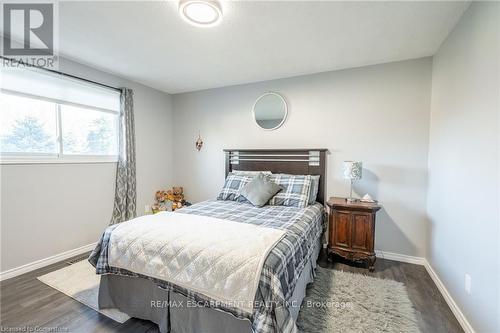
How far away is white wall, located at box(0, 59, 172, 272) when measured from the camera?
2.39m

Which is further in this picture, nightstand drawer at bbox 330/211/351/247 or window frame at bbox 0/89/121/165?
nightstand drawer at bbox 330/211/351/247

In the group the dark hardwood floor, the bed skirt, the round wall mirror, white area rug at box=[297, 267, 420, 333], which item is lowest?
the dark hardwood floor

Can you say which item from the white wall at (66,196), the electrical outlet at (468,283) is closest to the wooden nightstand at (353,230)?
the electrical outlet at (468,283)

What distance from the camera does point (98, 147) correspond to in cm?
323

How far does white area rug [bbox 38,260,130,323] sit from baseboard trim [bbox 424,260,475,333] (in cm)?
257

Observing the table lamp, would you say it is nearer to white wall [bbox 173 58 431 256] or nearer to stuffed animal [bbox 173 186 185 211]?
white wall [bbox 173 58 431 256]

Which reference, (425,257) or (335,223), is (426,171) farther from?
(335,223)

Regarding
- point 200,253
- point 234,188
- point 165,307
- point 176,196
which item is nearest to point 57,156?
point 176,196

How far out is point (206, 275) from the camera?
140 cm

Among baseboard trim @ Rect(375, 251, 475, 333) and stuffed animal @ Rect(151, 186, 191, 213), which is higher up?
stuffed animal @ Rect(151, 186, 191, 213)

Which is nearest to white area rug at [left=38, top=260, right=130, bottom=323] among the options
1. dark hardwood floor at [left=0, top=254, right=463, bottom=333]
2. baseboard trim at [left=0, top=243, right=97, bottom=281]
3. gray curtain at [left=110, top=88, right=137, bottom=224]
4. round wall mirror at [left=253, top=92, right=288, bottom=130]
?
dark hardwood floor at [left=0, top=254, right=463, bottom=333]

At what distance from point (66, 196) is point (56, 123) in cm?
91

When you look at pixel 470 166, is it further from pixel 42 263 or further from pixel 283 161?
pixel 42 263

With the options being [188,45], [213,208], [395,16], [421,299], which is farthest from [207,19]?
[421,299]
